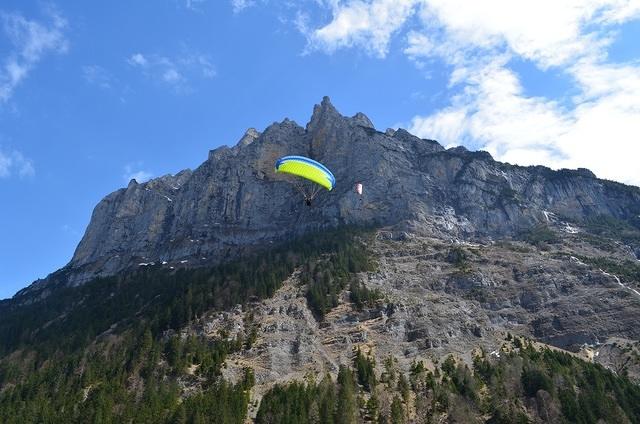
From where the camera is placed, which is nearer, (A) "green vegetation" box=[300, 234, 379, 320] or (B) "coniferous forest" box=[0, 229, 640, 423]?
(B) "coniferous forest" box=[0, 229, 640, 423]

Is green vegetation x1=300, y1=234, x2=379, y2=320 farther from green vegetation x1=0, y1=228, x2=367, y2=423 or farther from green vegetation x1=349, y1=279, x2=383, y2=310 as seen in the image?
green vegetation x1=0, y1=228, x2=367, y2=423

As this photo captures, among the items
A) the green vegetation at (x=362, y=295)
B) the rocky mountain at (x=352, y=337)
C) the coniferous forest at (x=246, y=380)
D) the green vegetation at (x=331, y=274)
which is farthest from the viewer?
the green vegetation at (x=331, y=274)

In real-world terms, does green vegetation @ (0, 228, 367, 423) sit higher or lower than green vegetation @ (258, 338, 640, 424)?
higher

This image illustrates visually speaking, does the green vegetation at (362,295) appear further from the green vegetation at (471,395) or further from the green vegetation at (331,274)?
the green vegetation at (471,395)

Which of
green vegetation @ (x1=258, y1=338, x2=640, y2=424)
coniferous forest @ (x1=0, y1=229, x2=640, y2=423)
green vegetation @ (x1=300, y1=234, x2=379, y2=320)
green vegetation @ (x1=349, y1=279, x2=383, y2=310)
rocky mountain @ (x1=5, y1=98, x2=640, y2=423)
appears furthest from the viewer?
green vegetation @ (x1=300, y1=234, x2=379, y2=320)

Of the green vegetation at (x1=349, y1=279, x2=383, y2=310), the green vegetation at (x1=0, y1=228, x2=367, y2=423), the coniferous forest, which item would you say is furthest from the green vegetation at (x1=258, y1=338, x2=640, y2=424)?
the green vegetation at (x1=349, y1=279, x2=383, y2=310)

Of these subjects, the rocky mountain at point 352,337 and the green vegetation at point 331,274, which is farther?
the green vegetation at point 331,274

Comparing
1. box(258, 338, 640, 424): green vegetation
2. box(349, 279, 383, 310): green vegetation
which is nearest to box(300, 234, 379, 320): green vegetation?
box(349, 279, 383, 310): green vegetation

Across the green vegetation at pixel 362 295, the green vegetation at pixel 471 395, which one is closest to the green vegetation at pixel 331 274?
the green vegetation at pixel 362 295

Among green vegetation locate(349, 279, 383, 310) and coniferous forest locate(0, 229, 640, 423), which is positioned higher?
green vegetation locate(349, 279, 383, 310)

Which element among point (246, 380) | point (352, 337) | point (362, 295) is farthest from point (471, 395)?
point (362, 295)

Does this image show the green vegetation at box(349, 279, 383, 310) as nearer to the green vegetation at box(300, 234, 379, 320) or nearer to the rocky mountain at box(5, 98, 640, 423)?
the green vegetation at box(300, 234, 379, 320)

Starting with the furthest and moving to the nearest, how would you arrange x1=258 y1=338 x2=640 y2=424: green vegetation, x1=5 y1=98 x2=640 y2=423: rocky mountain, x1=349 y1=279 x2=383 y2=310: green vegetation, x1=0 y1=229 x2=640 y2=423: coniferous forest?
x1=349 y1=279 x2=383 y2=310: green vegetation, x1=5 y1=98 x2=640 y2=423: rocky mountain, x1=0 y1=229 x2=640 y2=423: coniferous forest, x1=258 y1=338 x2=640 y2=424: green vegetation

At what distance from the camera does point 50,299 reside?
185 meters
